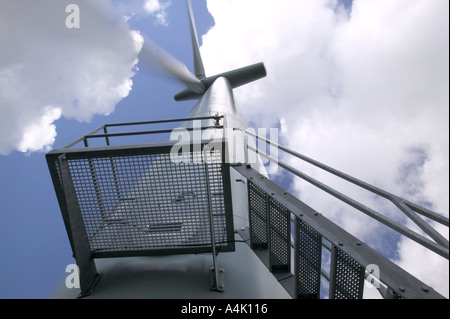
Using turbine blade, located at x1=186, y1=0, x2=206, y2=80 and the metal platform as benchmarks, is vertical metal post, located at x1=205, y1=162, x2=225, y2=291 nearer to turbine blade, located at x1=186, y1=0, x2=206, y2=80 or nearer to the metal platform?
the metal platform

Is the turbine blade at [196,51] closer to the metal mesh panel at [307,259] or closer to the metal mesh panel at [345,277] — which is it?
the metal mesh panel at [307,259]

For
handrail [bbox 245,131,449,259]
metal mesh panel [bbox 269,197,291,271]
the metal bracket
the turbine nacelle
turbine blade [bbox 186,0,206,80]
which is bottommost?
the metal bracket

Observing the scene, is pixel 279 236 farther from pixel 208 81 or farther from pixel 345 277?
pixel 208 81

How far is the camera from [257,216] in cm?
362

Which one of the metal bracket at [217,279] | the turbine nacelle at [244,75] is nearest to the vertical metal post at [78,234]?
the metal bracket at [217,279]

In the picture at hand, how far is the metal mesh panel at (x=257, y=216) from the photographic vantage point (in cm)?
348

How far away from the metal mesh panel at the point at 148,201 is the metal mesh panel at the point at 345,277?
1.55m

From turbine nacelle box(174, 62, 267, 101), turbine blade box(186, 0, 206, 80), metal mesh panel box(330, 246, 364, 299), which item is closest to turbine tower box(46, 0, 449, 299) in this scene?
metal mesh panel box(330, 246, 364, 299)

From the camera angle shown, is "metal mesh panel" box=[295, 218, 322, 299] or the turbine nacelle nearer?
"metal mesh panel" box=[295, 218, 322, 299]

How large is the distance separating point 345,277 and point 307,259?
51 cm

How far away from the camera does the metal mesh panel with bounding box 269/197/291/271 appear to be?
10.2ft
